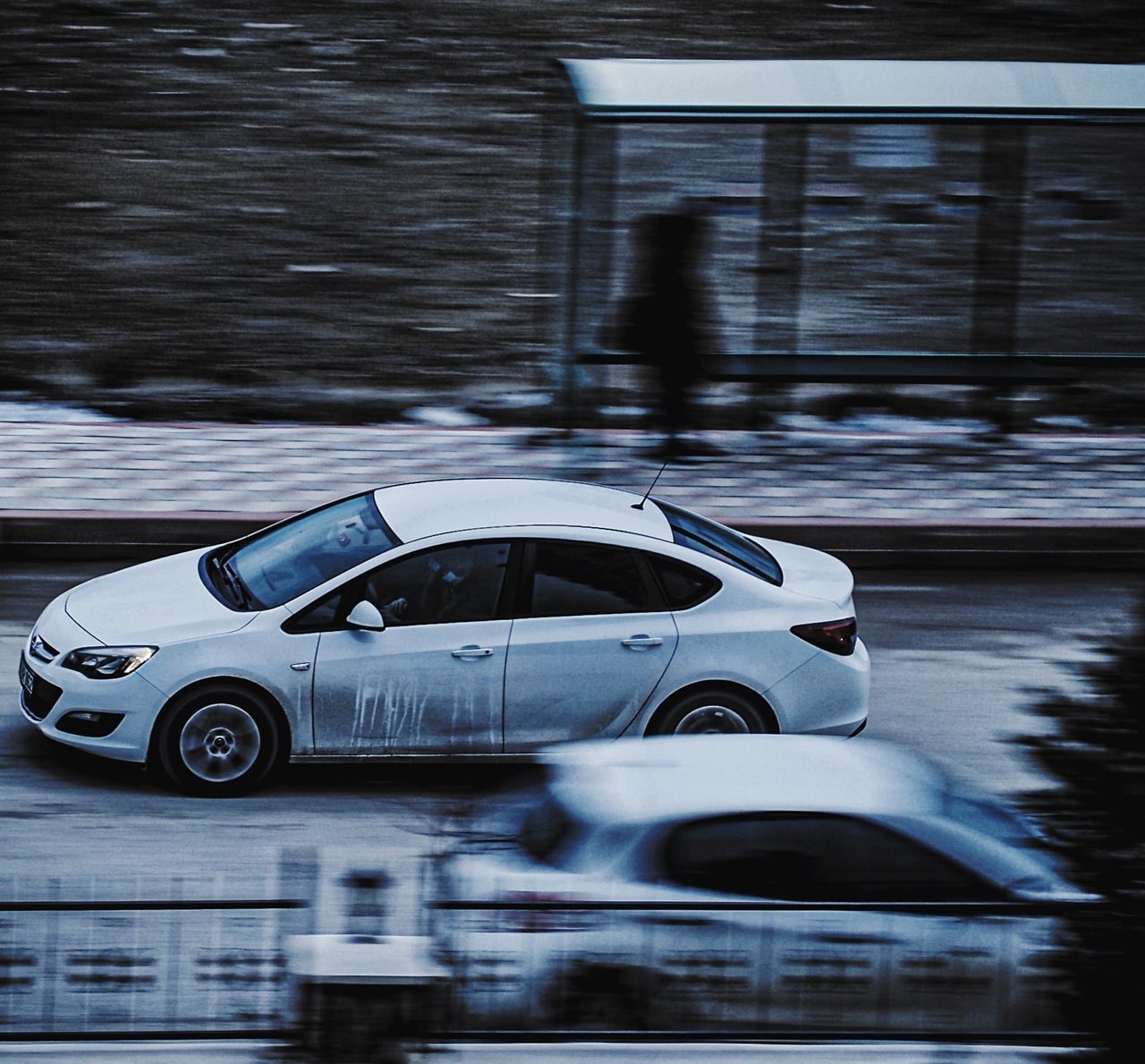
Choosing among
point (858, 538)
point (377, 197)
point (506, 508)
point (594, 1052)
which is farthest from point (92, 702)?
point (377, 197)

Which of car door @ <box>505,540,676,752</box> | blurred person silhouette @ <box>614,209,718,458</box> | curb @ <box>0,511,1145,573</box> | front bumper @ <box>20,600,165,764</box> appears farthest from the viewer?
blurred person silhouette @ <box>614,209,718,458</box>

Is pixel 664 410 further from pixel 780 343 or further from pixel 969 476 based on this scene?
pixel 969 476

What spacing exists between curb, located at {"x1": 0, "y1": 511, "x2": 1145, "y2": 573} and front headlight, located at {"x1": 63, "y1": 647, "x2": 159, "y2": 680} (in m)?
3.80

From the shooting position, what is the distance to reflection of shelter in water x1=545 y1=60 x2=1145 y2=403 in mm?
14180

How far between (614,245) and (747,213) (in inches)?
44.0

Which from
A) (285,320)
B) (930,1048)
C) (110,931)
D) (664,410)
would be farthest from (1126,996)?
(285,320)

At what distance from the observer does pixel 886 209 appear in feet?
47.4

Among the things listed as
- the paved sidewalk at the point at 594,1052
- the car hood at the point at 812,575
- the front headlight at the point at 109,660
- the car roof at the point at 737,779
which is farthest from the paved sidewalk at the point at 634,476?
the paved sidewalk at the point at 594,1052

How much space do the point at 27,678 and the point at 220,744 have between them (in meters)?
1.04

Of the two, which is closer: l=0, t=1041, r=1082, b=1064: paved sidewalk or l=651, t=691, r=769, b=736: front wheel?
l=0, t=1041, r=1082, b=1064: paved sidewalk

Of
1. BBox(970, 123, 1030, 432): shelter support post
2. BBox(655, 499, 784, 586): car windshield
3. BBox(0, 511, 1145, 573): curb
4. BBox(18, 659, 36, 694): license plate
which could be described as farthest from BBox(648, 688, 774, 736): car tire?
BBox(970, 123, 1030, 432): shelter support post

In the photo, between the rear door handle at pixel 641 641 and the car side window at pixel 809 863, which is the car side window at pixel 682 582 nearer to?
the rear door handle at pixel 641 641

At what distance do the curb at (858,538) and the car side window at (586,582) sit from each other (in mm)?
3809

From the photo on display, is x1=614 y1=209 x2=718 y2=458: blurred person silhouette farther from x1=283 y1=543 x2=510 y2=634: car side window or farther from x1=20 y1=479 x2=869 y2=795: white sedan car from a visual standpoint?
x1=283 y1=543 x2=510 y2=634: car side window
